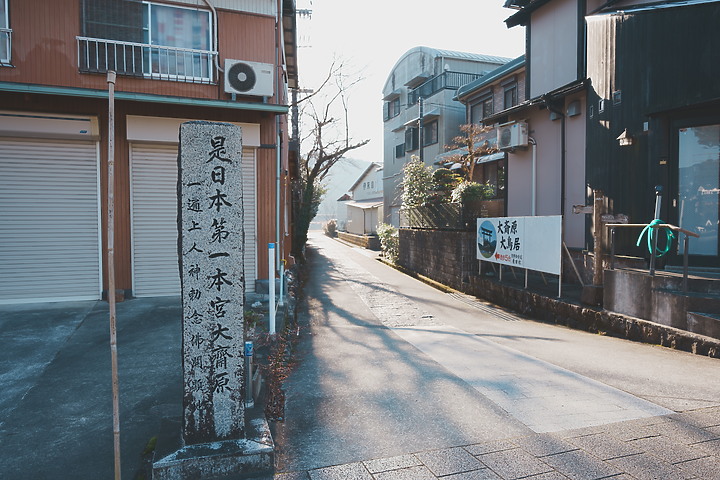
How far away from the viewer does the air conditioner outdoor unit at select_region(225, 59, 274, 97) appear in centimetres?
1008

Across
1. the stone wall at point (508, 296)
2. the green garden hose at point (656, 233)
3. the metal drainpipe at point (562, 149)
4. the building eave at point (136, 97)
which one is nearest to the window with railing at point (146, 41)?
the building eave at point (136, 97)

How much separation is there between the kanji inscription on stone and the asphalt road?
75 cm

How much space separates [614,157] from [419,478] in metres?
9.56

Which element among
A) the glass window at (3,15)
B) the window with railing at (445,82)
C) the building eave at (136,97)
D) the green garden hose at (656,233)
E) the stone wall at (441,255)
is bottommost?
the stone wall at (441,255)

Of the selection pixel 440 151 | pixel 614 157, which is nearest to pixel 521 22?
pixel 614 157

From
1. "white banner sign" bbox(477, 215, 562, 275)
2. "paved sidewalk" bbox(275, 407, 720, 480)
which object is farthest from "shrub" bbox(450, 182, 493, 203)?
"paved sidewalk" bbox(275, 407, 720, 480)

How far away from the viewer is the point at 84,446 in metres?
4.04

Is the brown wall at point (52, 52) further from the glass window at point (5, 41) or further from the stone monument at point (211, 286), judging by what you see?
the stone monument at point (211, 286)

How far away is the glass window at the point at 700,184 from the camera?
8.52 m

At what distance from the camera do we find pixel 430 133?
27547 mm

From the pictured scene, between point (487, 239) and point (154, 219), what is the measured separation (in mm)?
9012

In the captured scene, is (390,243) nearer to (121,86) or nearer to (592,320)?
(592,320)

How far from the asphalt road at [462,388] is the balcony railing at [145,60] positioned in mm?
6426

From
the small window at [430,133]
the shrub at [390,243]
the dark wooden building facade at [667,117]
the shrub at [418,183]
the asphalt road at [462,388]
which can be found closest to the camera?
the asphalt road at [462,388]
